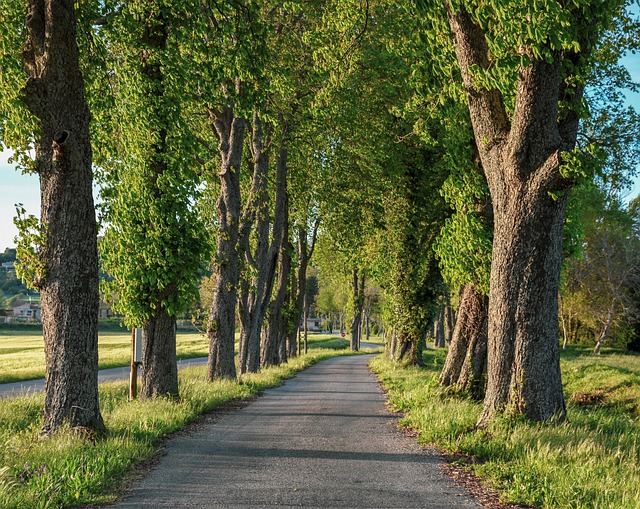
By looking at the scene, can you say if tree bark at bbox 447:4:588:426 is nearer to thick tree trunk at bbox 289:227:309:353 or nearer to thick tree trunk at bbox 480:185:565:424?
thick tree trunk at bbox 480:185:565:424

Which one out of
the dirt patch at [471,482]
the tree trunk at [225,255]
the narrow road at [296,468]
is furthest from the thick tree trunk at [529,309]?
the tree trunk at [225,255]

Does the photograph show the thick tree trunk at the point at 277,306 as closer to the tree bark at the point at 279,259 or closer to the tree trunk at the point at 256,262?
the tree bark at the point at 279,259

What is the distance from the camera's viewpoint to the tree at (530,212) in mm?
8688

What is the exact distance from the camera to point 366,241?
113ft

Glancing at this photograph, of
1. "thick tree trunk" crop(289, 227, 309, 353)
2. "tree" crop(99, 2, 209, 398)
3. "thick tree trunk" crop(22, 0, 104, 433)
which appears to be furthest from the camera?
"thick tree trunk" crop(289, 227, 309, 353)

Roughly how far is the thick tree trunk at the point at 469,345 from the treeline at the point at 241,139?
0.05 m

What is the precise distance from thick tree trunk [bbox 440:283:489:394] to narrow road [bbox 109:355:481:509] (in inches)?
83.8

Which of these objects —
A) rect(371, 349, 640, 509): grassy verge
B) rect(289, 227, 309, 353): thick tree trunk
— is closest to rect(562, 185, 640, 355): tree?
rect(289, 227, 309, 353): thick tree trunk

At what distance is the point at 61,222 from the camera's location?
8.19 m

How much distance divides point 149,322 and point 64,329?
4.36 m

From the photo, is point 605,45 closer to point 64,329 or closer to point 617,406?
point 617,406

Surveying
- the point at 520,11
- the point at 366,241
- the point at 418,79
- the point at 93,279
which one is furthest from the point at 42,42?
the point at 366,241

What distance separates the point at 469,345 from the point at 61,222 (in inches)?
367

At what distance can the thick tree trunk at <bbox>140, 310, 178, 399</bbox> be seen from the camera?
12441 mm
